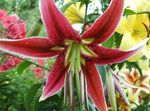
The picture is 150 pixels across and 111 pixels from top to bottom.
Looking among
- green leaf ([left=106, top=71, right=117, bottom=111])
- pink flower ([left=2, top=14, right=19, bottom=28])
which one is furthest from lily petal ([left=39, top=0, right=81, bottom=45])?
pink flower ([left=2, top=14, right=19, bottom=28])

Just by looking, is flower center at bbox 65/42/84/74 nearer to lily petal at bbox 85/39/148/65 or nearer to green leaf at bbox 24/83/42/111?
lily petal at bbox 85/39/148/65

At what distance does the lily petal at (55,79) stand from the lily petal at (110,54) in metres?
0.05

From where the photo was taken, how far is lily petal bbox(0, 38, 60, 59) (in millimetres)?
650

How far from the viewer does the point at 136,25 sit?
828 mm

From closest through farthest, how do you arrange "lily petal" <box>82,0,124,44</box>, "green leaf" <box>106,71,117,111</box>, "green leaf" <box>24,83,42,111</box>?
"lily petal" <box>82,0,124,44</box> → "green leaf" <box>106,71,117,111</box> → "green leaf" <box>24,83,42,111</box>

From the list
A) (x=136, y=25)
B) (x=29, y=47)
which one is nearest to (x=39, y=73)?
(x=136, y=25)

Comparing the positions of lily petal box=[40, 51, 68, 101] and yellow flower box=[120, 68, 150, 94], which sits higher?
lily petal box=[40, 51, 68, 101]

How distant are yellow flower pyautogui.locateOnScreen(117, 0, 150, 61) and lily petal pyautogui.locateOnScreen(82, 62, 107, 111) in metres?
0.08

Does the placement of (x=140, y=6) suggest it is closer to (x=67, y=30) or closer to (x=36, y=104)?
(x=67, y=30)

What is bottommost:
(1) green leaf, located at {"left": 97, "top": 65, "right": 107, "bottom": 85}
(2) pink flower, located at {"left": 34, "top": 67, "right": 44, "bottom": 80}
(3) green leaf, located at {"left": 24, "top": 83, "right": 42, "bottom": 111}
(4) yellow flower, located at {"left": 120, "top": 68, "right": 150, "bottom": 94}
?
(4) yellow flower, located at {"left": 120, "top": 68, "right": 150, "bottom": 94}

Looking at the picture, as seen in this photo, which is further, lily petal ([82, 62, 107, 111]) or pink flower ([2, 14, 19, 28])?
pink flower ([2, 14, 19, 28])

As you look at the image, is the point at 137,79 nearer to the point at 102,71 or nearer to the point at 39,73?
the point at 39,73

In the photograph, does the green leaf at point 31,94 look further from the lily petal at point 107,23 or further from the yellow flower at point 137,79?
the yellow flower at point 137,79

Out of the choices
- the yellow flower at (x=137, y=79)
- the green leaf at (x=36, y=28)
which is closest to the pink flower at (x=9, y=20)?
the yellow flower at (x=137, y=79)
